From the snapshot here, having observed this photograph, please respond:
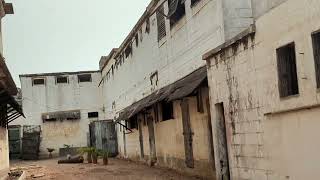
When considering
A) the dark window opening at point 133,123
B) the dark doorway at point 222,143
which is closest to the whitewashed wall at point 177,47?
the dark window opening at point 133,123

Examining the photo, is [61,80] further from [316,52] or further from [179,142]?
[316,52]

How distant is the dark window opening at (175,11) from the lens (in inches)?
668

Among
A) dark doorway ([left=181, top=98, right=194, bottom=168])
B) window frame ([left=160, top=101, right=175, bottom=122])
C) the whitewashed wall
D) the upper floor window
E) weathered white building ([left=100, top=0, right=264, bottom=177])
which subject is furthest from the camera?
the upper floor window

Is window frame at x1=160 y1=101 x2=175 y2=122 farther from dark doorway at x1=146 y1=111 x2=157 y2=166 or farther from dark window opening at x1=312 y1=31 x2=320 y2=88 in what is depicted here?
dark window opening at x1=312 y1=31 x2=320 y2=88

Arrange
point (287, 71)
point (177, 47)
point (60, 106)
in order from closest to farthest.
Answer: point (287, 71) → point (177, 47) → point (60, 106)

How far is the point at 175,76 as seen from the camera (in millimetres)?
18344

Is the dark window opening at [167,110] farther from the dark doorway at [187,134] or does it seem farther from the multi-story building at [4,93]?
the multi-story building at [4,93]

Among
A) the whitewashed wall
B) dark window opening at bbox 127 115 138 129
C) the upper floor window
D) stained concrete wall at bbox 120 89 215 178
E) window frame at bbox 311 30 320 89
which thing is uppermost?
the upper floor window

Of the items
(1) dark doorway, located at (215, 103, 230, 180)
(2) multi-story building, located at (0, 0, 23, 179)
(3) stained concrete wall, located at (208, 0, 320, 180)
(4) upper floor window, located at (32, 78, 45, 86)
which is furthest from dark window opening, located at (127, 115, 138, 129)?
(4) upper floor window, located at (32, 78, 45, 86)

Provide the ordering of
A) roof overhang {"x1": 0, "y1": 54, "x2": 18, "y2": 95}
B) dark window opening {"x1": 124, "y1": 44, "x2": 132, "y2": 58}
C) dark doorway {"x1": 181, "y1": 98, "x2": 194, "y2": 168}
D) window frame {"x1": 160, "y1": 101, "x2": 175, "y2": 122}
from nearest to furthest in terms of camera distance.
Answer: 1. roof overhang {"x1": 0, "y1": 54, "x2": 18, "y2": 95}
2. dark doorway {"x1": 181, "y1": 98, "x2": 194, "y2": 168}
3. window frame {"x1": 160, "y1": 101, "x2": 175, "y2": 122}
4. dark window opening {"x1": 124, "y1": 44, "x2": 132, "y2": 58}

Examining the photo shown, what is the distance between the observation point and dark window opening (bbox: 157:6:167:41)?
1967cm

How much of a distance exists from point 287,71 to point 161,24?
11897 millimetres

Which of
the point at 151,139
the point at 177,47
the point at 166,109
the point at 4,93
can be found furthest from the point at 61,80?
the point at 4,93

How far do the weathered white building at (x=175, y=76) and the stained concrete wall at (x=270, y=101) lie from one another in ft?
3.41
